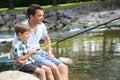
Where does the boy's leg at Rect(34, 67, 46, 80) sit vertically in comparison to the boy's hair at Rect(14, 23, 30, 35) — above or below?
below

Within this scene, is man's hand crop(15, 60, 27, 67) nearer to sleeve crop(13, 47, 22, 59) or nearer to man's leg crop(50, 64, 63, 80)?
sleeve crop(13, 47, 22, 59)

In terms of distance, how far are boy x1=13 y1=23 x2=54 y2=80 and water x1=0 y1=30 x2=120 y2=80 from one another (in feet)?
8.67

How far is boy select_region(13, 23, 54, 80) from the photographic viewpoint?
579 centimetres

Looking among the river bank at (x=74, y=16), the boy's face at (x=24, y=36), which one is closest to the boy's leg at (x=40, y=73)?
the boy's face at (x=24, y=36)

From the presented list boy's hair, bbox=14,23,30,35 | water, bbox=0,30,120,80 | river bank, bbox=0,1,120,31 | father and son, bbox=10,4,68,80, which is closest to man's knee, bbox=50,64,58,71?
father and son, bbox=10,4,68,80

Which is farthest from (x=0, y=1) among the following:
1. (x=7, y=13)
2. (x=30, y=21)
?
(x=30, y=21)

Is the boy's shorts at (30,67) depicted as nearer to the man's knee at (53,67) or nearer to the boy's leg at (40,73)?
the boy's leg at (40,73)

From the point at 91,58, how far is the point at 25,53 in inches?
215

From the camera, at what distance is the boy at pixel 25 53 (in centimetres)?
579

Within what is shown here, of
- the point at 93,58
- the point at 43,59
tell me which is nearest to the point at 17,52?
the point at 43,59

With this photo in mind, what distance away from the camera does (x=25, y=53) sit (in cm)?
582

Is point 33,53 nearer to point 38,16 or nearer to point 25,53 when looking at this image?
point 25,53

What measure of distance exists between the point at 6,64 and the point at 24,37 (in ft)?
1.86

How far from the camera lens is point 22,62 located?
5.77 meters
